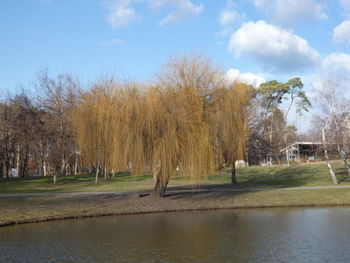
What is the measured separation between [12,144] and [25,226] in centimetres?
3274

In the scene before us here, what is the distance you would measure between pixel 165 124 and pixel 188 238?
27.3 feet

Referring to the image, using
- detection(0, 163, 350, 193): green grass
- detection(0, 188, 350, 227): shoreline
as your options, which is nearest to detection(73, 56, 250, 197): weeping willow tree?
detection(0, 188, 350, 227): shoreline

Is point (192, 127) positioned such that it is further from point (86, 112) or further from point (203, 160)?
point (86, 112)

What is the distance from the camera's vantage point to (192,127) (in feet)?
71.2

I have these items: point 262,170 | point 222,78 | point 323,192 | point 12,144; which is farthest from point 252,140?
point 12,144

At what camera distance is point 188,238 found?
585 inches

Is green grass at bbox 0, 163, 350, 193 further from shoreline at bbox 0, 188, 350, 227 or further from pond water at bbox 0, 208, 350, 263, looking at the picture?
pond water at bbox 0, 208, 350, 263

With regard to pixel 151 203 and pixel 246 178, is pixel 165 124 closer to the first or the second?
pixel 151 203

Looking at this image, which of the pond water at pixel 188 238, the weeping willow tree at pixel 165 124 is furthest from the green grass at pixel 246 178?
the pond water at pixel 188 238

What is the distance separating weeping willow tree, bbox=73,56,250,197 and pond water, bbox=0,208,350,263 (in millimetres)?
3153

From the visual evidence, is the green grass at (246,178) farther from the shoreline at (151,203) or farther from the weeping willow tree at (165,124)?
the weeping willow tree at (165,124)

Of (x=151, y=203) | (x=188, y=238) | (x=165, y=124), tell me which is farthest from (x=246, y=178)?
(x=188, y=238)

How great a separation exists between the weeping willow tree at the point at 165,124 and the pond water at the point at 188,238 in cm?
315

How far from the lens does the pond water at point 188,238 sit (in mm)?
12000
